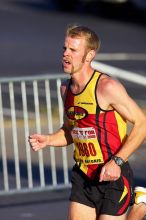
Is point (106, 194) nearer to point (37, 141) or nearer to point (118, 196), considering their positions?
point (118, 196)

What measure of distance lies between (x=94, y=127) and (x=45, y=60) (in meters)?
15.1

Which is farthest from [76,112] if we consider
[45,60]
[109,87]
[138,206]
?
[45,60]

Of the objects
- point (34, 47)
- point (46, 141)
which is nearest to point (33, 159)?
point (46, 141)

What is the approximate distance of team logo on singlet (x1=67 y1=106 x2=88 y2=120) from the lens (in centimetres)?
736

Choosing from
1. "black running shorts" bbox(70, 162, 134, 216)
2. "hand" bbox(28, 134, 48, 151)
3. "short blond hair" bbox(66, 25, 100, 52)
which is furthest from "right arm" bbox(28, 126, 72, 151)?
"short blond hair" bbox(66, 25, 100, 52)

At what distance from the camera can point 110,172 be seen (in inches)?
281

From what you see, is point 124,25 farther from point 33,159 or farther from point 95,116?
point 95,116

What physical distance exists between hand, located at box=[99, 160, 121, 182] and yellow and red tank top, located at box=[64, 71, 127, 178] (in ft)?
0.71

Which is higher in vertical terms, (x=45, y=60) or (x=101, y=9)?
(x=101, y=9)

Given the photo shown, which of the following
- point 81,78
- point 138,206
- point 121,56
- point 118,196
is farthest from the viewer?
point 121,56

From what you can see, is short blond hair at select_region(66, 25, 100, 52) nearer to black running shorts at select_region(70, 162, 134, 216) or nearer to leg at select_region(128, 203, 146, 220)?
black running shorts at select_region(70, 162, 134, 216)

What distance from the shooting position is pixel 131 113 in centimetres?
728

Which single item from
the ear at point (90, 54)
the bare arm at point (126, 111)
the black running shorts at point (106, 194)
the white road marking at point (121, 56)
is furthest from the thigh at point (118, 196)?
the white road marking at point (121, 56)

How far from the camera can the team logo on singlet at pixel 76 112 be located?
7355 millimetres
